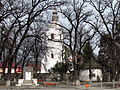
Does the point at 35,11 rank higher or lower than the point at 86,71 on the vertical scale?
higher

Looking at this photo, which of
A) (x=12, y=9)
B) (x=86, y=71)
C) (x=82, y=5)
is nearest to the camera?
(x=12, y=9)

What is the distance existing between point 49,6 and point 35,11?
94.1 inches

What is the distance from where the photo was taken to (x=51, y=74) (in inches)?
2638

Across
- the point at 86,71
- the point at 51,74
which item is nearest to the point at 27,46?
the point at 51,74

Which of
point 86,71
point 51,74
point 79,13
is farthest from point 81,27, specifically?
point 86,71

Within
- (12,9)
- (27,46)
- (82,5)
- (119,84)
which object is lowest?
(119,84)

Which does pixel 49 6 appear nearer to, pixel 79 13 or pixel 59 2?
pixel 59 2

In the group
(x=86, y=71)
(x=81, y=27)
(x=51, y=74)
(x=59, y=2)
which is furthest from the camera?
(x=86, y=71)

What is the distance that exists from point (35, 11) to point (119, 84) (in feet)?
56.0

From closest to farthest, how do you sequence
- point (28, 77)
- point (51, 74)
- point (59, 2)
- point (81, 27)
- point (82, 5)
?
point (59, 2)
point (28, 77)
point (82, 5)
point (81, 27)
point (51, 74)

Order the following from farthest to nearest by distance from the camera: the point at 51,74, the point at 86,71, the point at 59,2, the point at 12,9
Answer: the point at 86,71 → the point at 51,74 → the point at 59,2 → the point at 12,9

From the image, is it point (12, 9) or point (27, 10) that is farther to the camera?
point (27, 10)

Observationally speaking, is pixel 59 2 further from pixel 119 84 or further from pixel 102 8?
pixel 119 84

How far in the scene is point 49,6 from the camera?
31.6 metres
